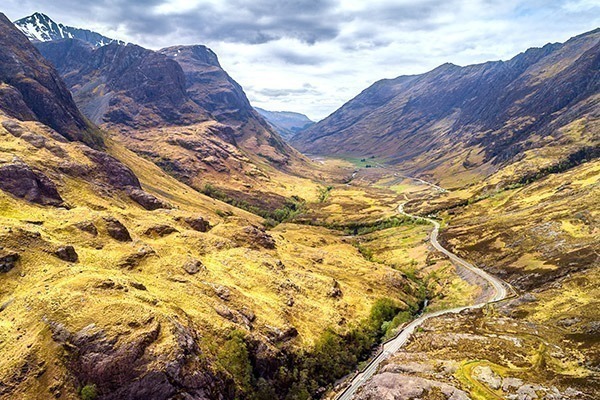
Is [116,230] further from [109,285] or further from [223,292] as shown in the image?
[109,285]

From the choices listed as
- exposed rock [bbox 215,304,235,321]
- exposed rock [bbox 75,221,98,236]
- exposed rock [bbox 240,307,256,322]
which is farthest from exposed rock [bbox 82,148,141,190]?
exposed rock [bbox 215,304,235,321]

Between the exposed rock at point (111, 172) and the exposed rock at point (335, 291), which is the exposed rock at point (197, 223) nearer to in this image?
the exposed rock at point (111, 172)

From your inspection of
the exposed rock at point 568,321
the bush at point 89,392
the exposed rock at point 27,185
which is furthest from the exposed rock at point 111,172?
the exposed rock at point 568,321

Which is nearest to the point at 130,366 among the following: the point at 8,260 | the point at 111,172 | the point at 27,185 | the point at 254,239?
the point at 8,260

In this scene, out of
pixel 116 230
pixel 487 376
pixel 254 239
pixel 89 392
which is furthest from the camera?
pixel 254 239

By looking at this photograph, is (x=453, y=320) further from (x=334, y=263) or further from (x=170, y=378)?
(x=170, y=378)

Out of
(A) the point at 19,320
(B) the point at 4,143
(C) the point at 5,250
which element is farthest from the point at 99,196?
(A) the point at 19,320
